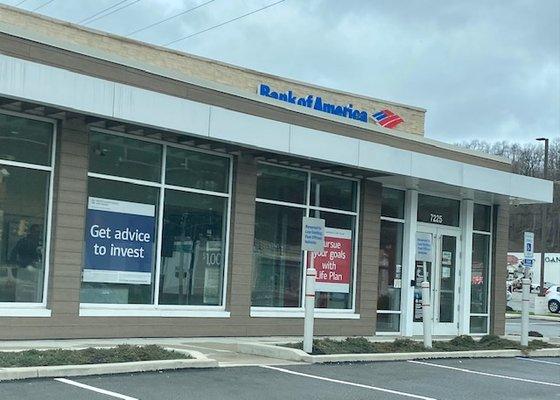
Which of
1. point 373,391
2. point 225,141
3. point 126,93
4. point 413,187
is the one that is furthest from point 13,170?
point 413,187

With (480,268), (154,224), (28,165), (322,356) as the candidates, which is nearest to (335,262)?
(154,224)

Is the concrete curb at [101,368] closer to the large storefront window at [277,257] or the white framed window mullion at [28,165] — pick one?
the white framed window mullion at [28,165]

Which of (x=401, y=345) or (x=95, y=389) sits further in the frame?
(x=401, y=345)

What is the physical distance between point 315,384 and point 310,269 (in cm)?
291

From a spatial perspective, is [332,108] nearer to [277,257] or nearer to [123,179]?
[277,257]

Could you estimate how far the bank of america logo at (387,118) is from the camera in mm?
20359

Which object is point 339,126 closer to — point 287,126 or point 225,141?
point 287,126

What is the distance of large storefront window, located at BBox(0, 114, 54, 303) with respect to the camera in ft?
39.3

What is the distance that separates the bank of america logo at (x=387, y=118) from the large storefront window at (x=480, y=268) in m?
3.09

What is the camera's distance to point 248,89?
1762 cm

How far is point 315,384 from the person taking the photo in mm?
9797

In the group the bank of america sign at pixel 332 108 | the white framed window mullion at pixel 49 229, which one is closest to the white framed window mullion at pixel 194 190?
the white framed window mullion at pixel 49 229

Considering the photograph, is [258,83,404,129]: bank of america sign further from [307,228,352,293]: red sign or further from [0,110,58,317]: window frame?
[0,110,58,317]: window frame

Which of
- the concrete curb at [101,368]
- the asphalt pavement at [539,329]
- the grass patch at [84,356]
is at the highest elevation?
the grass patch at [84,356]
